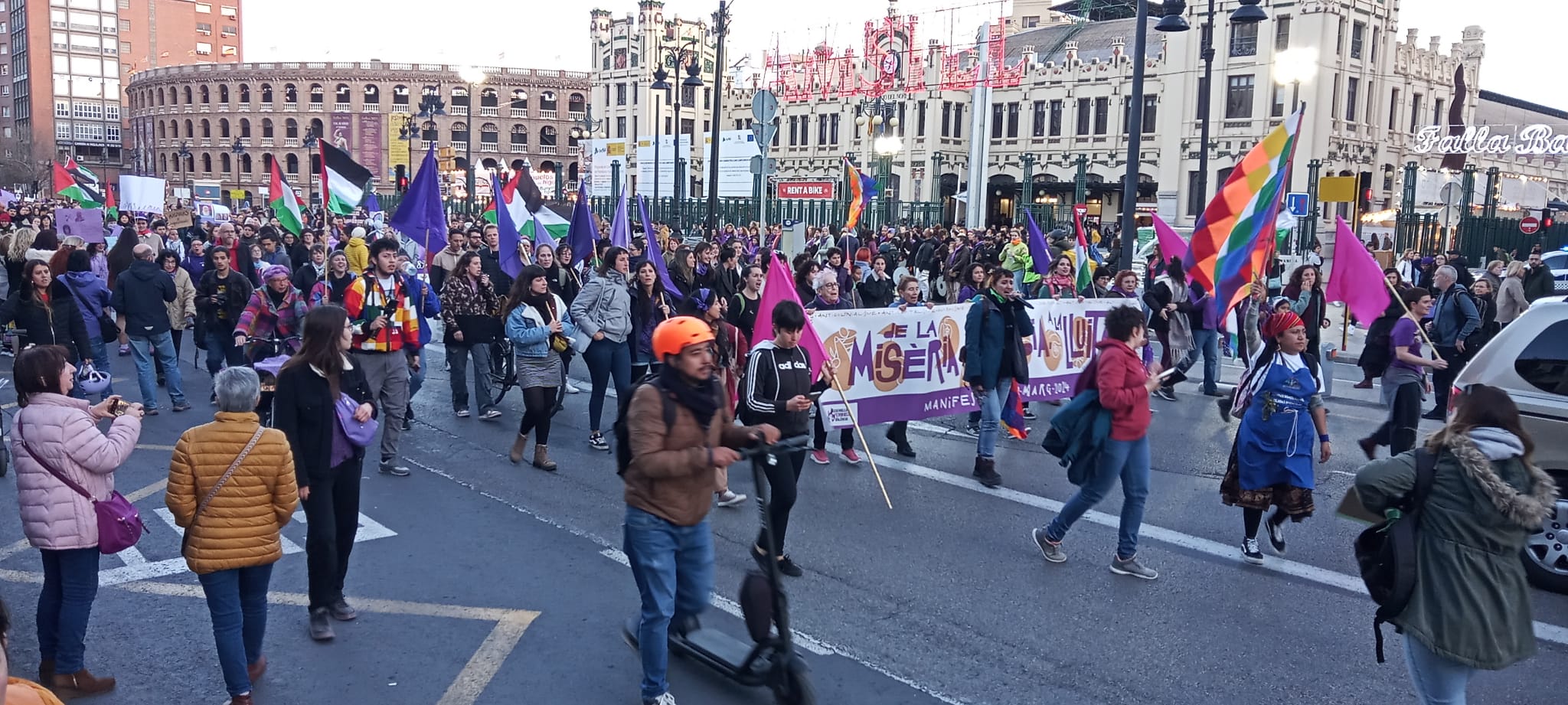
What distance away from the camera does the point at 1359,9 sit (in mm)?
44000

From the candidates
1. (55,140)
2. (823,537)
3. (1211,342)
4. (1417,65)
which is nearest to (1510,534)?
(823,537)

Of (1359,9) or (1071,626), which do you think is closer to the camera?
(1071,626)

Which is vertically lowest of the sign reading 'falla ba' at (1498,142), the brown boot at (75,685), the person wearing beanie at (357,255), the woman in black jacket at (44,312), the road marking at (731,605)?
the brown boot at (75,685)

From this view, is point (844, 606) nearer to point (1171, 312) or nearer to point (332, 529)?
point (332, 529)

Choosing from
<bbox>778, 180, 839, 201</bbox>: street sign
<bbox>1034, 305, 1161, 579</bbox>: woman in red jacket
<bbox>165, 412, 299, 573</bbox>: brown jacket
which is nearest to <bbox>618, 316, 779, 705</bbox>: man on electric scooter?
<bbox>165, 412, 299, 573</bbox>: brown jacket

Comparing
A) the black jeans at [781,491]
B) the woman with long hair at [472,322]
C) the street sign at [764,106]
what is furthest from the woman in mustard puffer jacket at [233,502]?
the street sign at [764,106]

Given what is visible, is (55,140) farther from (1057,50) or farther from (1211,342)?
(1211,342)

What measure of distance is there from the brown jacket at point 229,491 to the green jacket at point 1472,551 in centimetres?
399

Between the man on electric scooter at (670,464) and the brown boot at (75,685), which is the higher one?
the man on electric scooter at (670,464)

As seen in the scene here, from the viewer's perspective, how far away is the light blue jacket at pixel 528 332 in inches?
340

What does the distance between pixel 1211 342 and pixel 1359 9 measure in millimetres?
38574

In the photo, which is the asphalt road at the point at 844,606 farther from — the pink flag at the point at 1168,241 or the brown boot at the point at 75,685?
the pink flag at the point at 1168,241

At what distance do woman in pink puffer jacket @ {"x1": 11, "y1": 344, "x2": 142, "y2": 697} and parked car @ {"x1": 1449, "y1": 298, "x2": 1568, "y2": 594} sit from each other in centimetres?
642

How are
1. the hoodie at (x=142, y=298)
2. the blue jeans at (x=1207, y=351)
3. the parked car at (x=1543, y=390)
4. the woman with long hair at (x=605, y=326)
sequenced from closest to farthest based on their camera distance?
the parked car at (x=1543, y=390) < the woman with long hair at (x=605, y=326) < the hoodie at (x=142, y=298) < the blue jeans at (x=1207, y=351)
